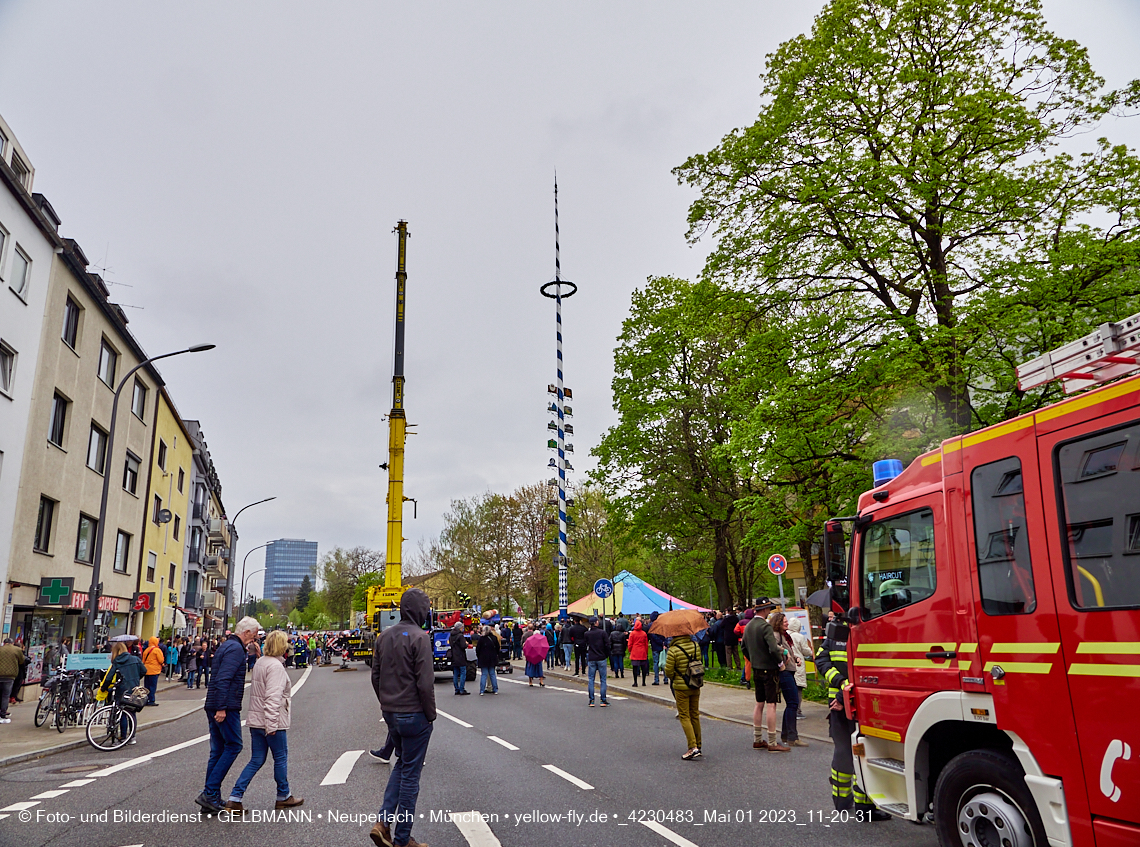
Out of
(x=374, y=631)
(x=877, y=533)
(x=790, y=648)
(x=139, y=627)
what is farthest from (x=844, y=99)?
(x=139, y=627)

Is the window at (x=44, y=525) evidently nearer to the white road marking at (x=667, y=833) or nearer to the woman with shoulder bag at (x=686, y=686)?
the woman with shoulder bag at (x=686, y=686)

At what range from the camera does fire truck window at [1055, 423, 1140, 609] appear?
390 centimetres

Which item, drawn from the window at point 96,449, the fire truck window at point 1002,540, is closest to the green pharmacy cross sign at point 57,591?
the window at point 96,449

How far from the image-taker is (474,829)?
6.16 m

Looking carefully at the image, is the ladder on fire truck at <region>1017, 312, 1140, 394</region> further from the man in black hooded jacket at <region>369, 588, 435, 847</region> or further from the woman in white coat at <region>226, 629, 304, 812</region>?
the woman in white coat at <region>226, 629, 304, 812</region>

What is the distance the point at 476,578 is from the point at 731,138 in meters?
39.9

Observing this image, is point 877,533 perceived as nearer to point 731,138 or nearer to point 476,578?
point 731,138

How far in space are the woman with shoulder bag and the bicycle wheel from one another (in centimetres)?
Answer: 875

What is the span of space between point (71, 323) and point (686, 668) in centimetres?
2333

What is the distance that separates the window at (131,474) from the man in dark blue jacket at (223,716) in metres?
26.7

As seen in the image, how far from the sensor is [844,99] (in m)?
16.1

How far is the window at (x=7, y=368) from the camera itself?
1966 cm

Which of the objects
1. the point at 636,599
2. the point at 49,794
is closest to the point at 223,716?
the point at 49,794

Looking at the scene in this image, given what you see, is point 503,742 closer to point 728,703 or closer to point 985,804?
point 728,703
